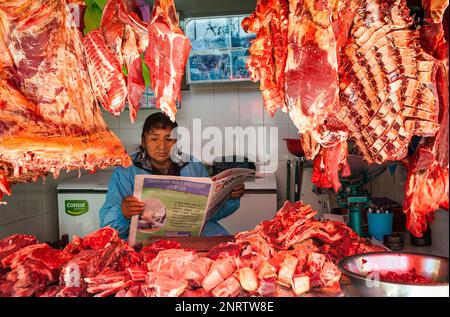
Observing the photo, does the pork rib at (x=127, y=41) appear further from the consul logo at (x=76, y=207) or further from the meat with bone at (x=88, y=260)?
the consul logo at (x=76, y=207)

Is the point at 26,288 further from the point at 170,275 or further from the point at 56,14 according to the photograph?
the point at 56,14

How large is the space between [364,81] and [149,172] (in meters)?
2.41

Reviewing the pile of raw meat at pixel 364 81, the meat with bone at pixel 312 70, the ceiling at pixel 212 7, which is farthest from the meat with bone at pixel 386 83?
the ceiling at pixel 212 7

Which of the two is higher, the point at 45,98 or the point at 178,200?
the point at 45,98

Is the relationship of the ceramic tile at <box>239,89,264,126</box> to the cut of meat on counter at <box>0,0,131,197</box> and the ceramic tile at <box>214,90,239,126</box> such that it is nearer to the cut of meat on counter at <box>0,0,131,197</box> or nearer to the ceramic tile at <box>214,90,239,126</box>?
the ceramic tile at <box>214,90,239,126</box>

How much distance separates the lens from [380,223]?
336 cm

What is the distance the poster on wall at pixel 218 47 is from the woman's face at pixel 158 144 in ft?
5.46

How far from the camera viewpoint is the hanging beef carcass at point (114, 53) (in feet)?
6.10

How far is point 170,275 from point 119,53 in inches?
37.0

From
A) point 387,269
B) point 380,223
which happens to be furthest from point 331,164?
point 380,223

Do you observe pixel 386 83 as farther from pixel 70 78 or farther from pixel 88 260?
pixel 88 260

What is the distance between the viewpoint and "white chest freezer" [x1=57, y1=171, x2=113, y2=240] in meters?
5.03

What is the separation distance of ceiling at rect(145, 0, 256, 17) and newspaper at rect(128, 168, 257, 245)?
213 cm

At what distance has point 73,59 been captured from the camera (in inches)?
73.6
